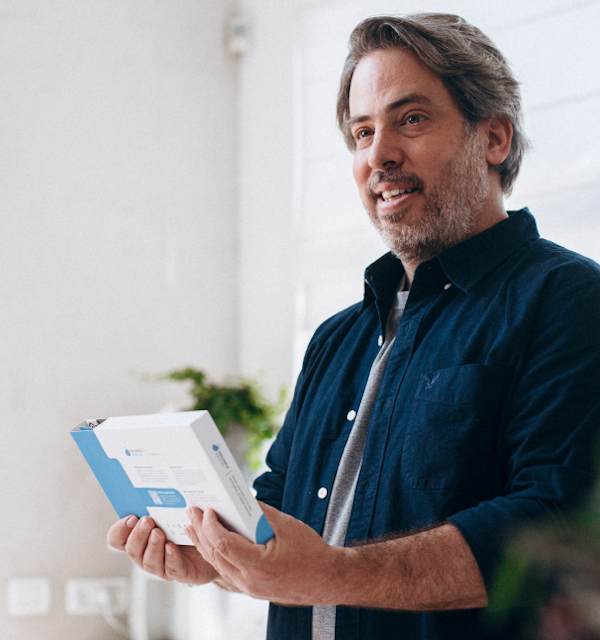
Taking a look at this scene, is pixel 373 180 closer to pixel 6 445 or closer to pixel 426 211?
pixel 426 211

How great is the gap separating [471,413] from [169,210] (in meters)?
1.90

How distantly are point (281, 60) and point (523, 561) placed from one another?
236 cm

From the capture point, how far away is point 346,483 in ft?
3.38

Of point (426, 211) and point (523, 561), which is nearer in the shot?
point (523, 561)

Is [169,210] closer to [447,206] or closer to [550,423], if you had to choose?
[447,206]

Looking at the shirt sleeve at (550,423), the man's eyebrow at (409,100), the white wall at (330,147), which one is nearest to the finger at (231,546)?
the shirt sleeve at (550,423)

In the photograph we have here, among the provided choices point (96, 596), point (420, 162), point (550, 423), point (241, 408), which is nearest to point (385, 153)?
point (420, 162)

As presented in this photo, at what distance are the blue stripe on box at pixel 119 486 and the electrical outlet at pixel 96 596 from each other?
1.51 m

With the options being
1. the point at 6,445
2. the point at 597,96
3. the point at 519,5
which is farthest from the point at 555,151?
the point at 6,445

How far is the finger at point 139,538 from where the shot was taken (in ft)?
2.77

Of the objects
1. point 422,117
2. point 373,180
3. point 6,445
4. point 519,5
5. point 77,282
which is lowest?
point 6,445

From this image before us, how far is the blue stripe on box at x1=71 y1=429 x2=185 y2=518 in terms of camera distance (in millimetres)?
765

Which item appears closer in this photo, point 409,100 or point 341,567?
point 341,567

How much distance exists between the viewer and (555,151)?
1733mm
